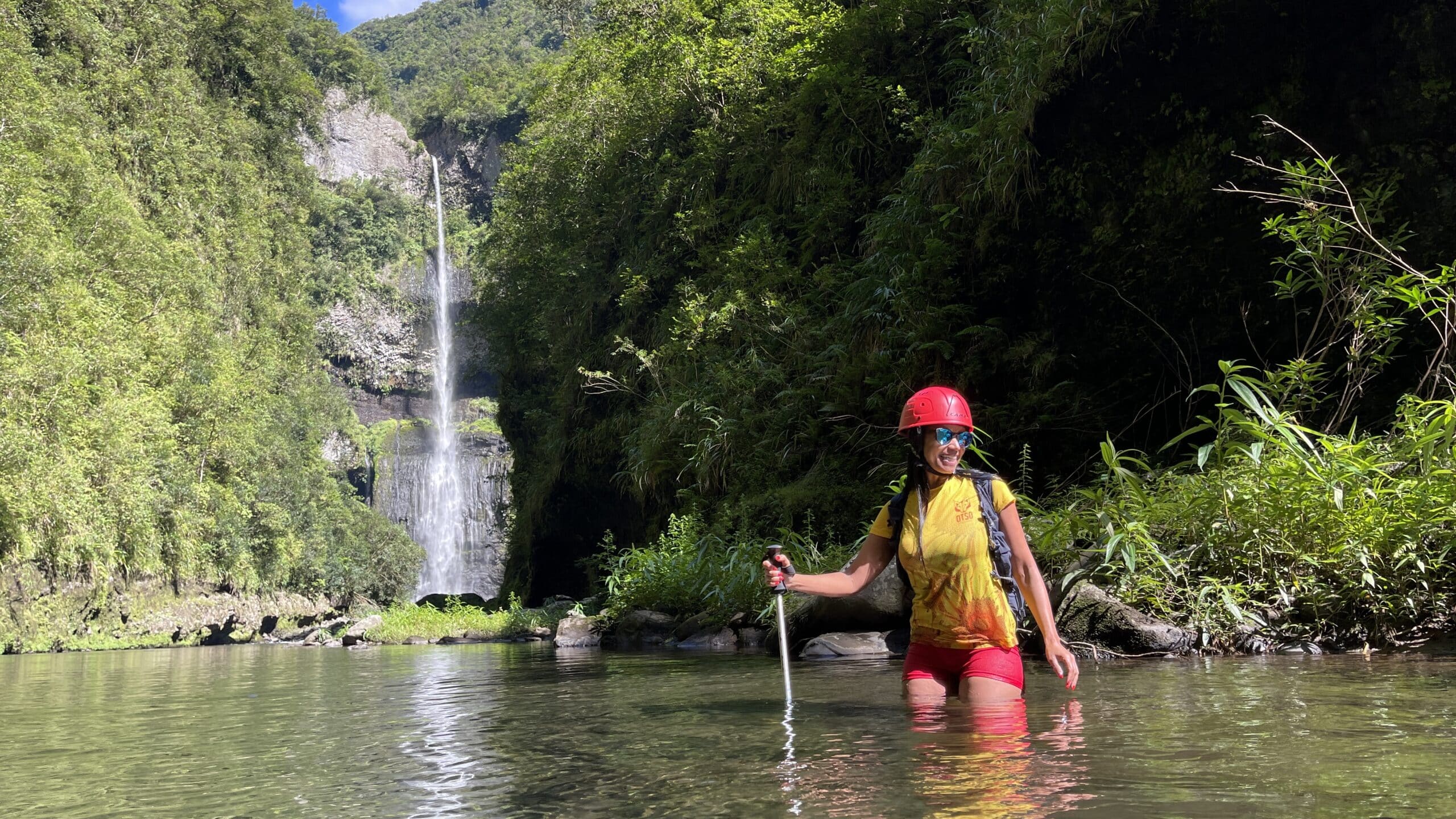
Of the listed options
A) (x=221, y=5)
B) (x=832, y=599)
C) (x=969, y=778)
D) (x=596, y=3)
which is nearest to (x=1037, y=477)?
(x=832, y=599)

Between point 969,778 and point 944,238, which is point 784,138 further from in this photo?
point 969,778

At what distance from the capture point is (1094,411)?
964cm

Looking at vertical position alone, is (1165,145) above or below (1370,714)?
above

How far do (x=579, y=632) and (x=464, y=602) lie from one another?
2123 cm

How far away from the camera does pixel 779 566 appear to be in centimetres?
415

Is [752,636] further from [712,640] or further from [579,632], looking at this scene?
[579,632]

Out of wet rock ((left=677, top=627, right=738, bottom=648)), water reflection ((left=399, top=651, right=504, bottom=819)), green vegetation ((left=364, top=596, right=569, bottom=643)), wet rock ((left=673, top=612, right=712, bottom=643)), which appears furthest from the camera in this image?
green vegetation ((left=364, top=596, right=569, bottom=643))

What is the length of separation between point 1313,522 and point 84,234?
29.6 meters

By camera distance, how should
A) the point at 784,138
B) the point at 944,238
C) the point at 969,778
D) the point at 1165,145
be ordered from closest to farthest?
the point at 969,778
the point at 1165,145
the point at 944,238
the point at 784,138

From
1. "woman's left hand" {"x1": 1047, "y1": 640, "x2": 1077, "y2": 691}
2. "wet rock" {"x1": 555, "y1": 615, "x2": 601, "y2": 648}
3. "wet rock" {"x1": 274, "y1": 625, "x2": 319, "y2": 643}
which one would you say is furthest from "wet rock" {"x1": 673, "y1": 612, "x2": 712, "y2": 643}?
"wet rock" {"x1": 274, "y1": 625, "x2": 319, "y2": 643}

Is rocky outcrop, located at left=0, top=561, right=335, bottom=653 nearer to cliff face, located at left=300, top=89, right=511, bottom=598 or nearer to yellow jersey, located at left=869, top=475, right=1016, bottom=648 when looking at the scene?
cliff face, located at left=300, top=89, right=511, bottom=598

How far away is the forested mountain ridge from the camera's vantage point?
8453mm

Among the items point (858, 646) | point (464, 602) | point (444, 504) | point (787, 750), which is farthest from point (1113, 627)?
point (444, 504)

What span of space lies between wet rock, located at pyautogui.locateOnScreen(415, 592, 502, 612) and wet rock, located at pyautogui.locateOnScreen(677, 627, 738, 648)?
15180 millimetres
